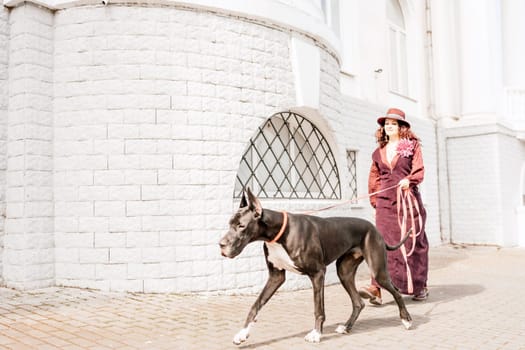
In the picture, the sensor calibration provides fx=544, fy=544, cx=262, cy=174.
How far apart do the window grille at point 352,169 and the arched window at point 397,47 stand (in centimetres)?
334

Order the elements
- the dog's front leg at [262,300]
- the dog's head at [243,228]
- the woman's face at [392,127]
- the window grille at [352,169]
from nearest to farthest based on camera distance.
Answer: the dog's head at [243,228], the dog's front leg at [262,300], the woman's face at [392,127], the window grille at [352,169]

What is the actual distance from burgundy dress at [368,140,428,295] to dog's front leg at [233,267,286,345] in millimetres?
2312

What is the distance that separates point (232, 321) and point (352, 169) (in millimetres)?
7104

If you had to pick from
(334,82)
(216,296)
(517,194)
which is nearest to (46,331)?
(216,296)

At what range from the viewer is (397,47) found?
14805mm

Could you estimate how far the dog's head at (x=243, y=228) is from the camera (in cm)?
395

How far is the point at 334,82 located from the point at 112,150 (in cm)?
393

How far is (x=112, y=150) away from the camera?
6367 mm

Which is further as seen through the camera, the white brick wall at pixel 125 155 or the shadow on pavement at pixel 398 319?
the white brick wall at pixel 125 155

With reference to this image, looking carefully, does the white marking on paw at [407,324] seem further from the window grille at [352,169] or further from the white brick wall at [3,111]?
the window grille at [352,169]

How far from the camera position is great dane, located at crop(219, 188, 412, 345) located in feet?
13.2

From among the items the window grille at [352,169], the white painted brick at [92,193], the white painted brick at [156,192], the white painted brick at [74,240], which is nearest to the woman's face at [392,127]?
the white painted brick at [156,192]

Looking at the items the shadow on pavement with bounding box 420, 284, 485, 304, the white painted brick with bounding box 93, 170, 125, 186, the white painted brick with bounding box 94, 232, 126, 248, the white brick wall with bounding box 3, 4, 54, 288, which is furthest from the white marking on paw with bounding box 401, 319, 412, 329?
the white brick wall with bounding box 3, 4, 54, 288

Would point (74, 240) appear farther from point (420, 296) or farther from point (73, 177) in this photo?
point (420, 296)
